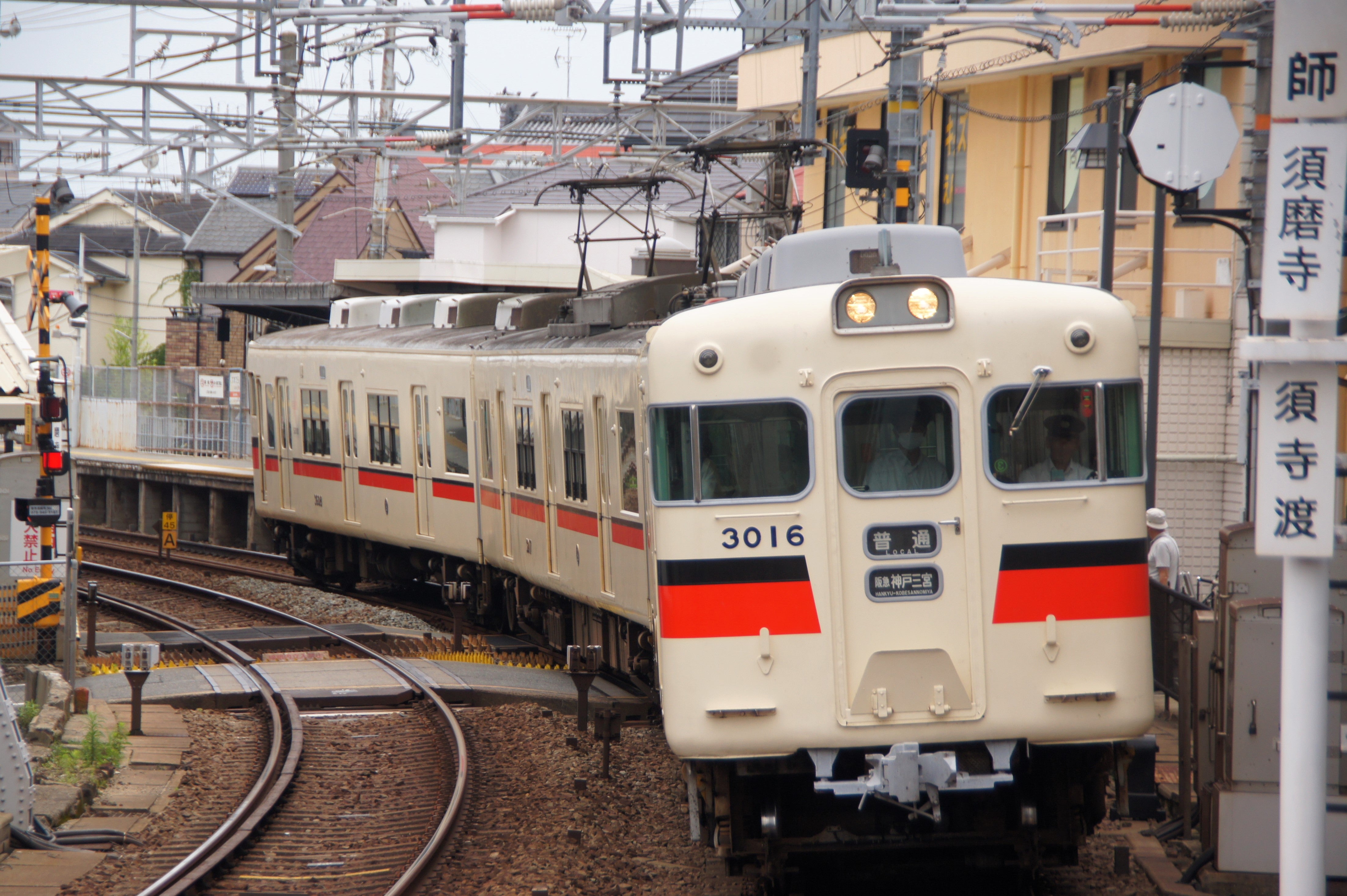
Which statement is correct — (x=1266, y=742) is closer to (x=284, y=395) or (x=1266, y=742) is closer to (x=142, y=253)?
(x=284, y=395)

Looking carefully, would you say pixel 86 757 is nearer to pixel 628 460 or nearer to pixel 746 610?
pixel 628 460

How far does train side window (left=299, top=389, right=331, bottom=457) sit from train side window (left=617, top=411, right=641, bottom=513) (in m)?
7.96

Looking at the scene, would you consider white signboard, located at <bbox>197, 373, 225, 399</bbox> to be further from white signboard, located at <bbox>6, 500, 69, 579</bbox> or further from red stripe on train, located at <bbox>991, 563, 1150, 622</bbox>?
red stripe on train, located at <bbox>991, 563, 1150, 622</bbox>

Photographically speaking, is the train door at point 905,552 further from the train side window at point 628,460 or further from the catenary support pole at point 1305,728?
the train side window at point 628,460

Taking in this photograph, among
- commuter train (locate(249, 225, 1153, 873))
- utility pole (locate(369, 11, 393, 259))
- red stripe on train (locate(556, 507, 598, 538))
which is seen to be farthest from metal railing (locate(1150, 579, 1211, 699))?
utility pole (locate(369, 11, 393, 259))

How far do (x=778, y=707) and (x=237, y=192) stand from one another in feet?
156

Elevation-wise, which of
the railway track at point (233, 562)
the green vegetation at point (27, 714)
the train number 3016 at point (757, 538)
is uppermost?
the train number 3016 at point (757, 538)

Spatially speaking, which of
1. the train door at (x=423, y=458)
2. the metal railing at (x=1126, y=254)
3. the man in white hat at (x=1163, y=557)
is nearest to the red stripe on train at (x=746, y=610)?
the man in white hat at (x=1163, y=557)

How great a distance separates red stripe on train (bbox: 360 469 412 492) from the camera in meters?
15.2

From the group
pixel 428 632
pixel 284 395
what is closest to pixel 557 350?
pixel 428 632

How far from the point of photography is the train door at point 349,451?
52.8 ft

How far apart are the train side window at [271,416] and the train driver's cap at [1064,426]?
44.5 ft

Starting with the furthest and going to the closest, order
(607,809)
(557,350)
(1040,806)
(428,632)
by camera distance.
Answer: (428,632) < (557,350) < (607,809) < (1040,806)

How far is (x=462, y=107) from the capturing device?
16.4 metres
